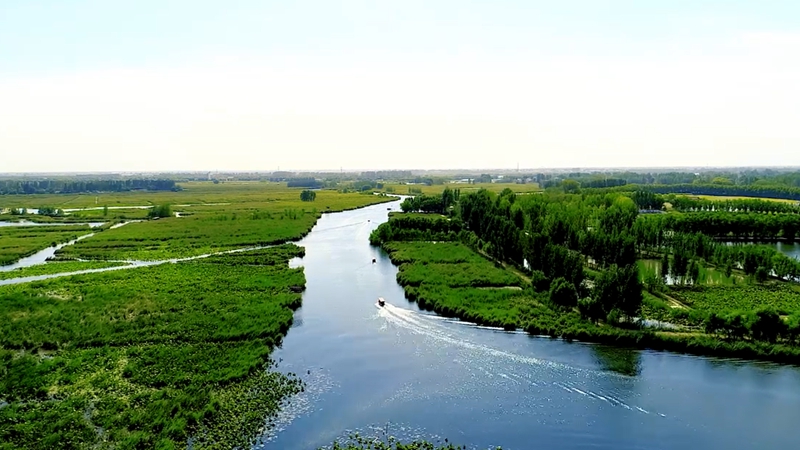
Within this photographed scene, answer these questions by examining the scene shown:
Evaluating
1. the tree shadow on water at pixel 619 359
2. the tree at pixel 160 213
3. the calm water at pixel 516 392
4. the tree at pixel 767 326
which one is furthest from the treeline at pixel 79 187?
the tree at pixel 767 326

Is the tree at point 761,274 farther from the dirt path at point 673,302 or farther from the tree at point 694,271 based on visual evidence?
the dirt path at point 673,302

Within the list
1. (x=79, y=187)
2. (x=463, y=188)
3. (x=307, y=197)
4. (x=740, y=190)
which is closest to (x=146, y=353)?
(x=307, y=197)

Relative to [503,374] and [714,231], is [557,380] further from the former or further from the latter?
[714,231]

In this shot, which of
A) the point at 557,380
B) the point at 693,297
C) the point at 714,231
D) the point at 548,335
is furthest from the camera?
the point at 714,231

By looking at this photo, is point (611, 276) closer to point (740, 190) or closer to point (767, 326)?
point (767, 326)

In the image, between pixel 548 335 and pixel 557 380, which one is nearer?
pixel 557 380

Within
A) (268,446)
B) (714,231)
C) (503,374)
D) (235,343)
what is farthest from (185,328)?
(714,231)

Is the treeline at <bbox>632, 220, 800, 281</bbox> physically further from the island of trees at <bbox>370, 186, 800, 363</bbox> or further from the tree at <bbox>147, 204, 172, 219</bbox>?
the tree at <bbox>147, 204, 172, 219</bbox>
